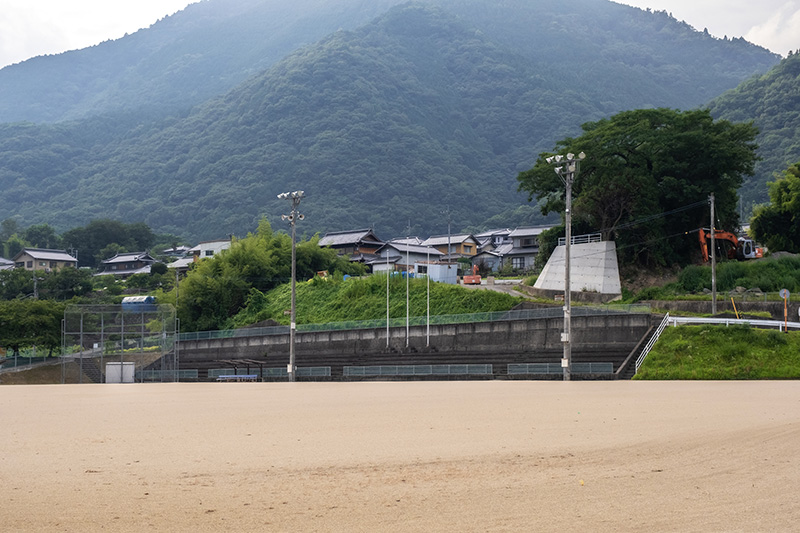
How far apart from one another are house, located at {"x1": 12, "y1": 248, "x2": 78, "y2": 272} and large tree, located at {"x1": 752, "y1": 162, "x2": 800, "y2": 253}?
87.2 meters

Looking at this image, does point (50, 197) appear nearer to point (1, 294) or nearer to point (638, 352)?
point (1, 294)

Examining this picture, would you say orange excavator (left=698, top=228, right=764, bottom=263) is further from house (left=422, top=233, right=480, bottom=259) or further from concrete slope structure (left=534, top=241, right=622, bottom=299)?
house (left=422, top=233, right=480, bottom=259)

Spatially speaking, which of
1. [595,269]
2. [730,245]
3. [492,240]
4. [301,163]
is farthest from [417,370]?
[301,163]

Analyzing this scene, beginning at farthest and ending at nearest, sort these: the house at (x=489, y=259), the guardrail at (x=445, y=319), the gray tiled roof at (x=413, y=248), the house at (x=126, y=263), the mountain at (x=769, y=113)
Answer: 1. the mountain at (x=769, y=113)
2. the house at (x=126, y=263)
3. the house at (x=489, y=259)
4. the gray tiled roof at (x=413, y=248)
5. the guardrail at (x=445, y=319)

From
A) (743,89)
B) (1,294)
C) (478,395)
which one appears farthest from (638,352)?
(743,89)

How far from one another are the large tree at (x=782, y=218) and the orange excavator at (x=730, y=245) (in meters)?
1.27

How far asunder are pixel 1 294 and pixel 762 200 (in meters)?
97.7

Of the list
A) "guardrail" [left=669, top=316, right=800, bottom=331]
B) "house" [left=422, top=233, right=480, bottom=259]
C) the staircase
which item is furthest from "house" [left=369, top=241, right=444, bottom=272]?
"guardrail" [left=669, top=316, right=800, bottom=331]

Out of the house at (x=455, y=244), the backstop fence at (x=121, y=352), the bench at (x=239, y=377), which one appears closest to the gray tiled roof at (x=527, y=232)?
the house at (x=455, y=244)

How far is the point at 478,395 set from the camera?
1864cm

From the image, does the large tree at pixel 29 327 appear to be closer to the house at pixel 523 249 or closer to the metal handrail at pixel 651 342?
the metal handrail at pixel 651 342

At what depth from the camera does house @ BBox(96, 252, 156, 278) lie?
4203 inches

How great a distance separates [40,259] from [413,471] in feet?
359

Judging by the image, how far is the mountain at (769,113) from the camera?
112062 millimetres
